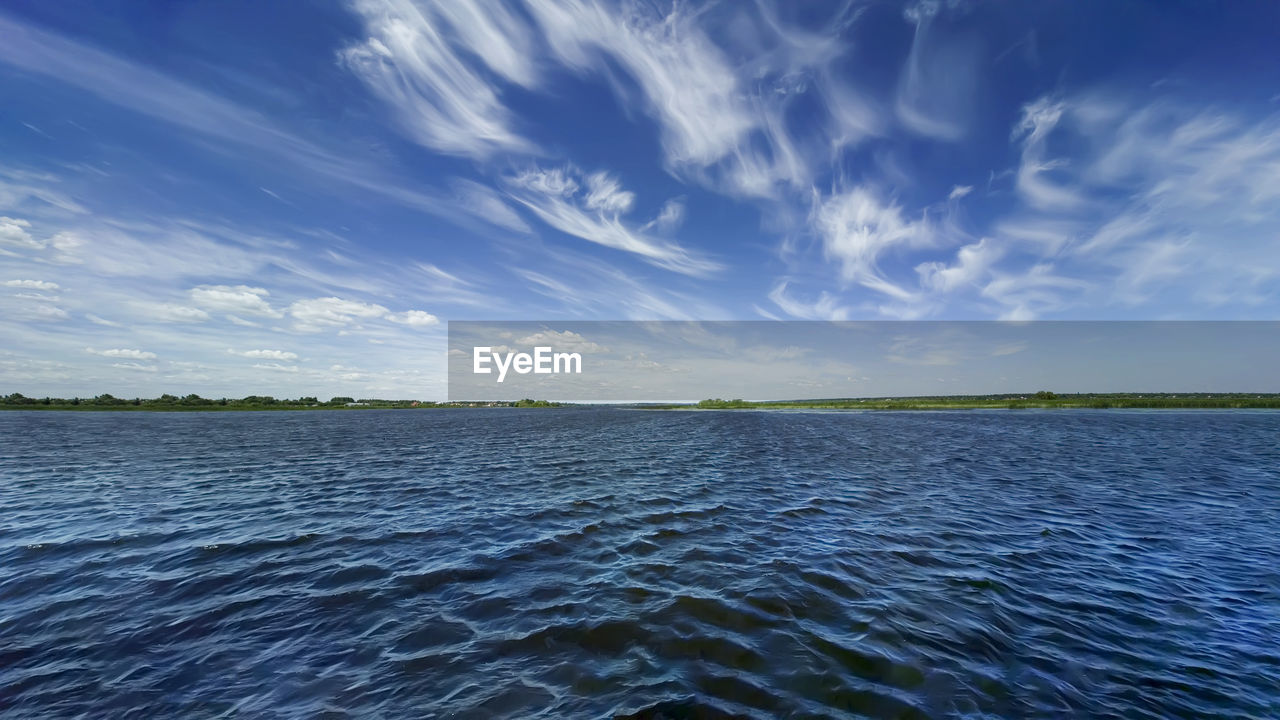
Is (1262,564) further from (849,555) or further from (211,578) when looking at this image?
(211,578)

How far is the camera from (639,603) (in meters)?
11.5

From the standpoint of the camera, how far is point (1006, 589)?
41.7 ft

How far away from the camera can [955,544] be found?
16.5 meters

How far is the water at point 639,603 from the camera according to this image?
8.02 meters

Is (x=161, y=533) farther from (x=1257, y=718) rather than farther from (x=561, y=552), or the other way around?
(x=1257, y=718)

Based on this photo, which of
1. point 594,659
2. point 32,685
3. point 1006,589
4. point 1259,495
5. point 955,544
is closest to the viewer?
point 32,685

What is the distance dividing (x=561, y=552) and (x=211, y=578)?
10407mm

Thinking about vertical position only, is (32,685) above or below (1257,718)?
above

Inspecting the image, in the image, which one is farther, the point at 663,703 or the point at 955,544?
the point at 955,544

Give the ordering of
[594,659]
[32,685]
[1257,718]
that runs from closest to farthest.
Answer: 1. [1257,718]
2. [32,685]
3. [594,659]

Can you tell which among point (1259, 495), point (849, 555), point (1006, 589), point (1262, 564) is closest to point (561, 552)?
point (849, 555)

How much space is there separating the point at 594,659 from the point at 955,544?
14.7 metres

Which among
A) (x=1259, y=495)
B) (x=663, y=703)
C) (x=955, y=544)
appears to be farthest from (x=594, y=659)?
(x=1259, y=495)

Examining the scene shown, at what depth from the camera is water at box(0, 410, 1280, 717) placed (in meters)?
8.02
